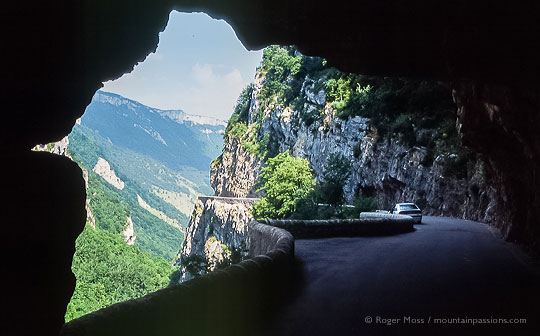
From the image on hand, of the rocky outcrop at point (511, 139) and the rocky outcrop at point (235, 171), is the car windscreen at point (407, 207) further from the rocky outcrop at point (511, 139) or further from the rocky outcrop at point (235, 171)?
the rocky outcrop at point (235, 171)

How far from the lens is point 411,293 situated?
314 inches

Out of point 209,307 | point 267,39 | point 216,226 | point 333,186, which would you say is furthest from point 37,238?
point 216,226

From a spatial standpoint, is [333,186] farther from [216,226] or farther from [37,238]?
[216,226]

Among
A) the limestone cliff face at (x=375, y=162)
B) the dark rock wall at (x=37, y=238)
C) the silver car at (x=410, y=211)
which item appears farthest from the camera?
the limestone cliff face at (x=375, y=162)

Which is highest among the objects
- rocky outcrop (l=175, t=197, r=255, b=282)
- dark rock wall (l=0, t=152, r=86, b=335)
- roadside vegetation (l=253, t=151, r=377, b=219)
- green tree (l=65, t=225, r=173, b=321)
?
dark rock wall (l=0, t=152, r=86, b=335)

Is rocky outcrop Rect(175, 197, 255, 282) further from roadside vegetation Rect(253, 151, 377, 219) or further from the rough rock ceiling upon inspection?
the rough rock ceiling

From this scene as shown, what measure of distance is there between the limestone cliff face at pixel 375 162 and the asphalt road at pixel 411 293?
11443mm

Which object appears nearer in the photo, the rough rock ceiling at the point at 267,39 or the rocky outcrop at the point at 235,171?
the rough rock ceiling at the point at 267,39

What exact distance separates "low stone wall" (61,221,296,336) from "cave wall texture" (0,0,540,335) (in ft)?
3.06

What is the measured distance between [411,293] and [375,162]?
4026cm

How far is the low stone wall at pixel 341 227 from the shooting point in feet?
57.1

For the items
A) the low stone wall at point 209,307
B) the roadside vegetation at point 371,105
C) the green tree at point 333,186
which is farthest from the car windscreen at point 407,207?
the low stone wall at point 209,307

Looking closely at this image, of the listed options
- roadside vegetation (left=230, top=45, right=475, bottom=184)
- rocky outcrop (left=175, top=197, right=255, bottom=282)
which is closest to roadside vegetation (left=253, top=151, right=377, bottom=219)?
rocky outcrop (left=175, top=197, right=255, bottom=282)

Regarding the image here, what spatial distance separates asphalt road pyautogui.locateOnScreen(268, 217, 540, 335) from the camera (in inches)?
237
